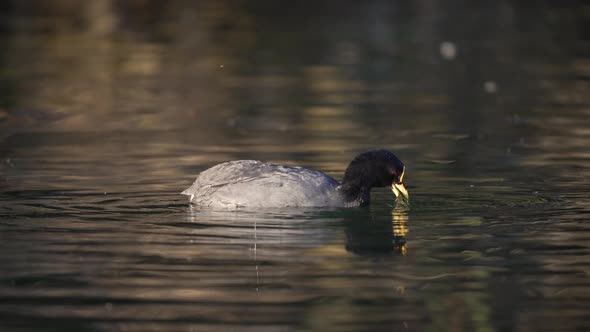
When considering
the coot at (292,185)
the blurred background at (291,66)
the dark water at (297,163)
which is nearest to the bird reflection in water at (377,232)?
the dark water at (297,163)

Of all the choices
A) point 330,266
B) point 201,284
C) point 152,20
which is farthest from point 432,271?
point 152,20

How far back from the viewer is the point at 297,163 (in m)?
15.5

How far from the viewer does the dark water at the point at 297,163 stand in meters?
9.09

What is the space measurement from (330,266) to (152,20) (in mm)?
33248

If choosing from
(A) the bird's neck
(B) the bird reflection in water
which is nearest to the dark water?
(B) the bird reflection in water

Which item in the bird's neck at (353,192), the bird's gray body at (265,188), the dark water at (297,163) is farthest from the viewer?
the bird's neck at (353,192)

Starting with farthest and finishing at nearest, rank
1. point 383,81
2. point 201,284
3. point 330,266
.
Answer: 1. point 383,81
2. point 330,266
3. point 201,284

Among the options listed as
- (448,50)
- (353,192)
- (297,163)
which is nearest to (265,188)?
(353,192)

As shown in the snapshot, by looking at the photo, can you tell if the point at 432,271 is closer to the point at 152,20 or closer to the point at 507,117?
the point at 507,117

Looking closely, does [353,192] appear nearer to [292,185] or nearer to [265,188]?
[292,185]

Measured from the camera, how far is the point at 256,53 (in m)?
31.6

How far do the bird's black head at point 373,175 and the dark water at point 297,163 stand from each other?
0.79 ft

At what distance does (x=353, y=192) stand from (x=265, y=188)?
0.85 metres

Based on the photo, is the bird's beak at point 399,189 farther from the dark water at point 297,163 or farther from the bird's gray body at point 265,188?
the bird's gray body at point 265,188
